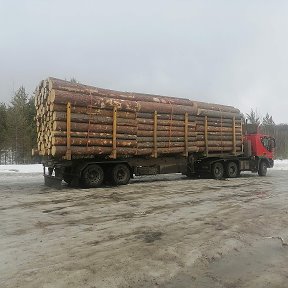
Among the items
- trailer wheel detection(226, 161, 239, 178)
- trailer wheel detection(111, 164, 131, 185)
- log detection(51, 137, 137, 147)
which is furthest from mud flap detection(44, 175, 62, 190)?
trailer wheel detection(226, 161, 239, 178)

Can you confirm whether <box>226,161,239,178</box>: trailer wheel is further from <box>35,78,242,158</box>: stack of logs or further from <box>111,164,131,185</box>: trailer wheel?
<box>111,164,131,185</box>: trailer wheel

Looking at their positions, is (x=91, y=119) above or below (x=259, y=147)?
above

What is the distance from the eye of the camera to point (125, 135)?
14789mm

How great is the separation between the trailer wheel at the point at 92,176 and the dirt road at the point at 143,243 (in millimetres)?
3320

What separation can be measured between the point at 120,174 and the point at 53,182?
2673 mm

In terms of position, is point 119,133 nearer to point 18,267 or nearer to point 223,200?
point 223,200

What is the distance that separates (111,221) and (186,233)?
175 cm

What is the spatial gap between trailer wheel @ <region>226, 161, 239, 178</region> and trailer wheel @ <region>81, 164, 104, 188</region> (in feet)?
25.3

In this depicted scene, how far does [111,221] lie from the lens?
7.36m

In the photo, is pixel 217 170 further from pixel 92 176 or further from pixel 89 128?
pixel 89 128

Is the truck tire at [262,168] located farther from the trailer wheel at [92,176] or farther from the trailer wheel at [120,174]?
A: the trailer wheel at [92,176]

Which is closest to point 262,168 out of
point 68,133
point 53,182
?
point 53,182

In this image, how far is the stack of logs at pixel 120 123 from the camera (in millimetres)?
13008

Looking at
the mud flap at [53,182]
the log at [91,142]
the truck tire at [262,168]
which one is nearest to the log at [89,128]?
the log at [91,142]
